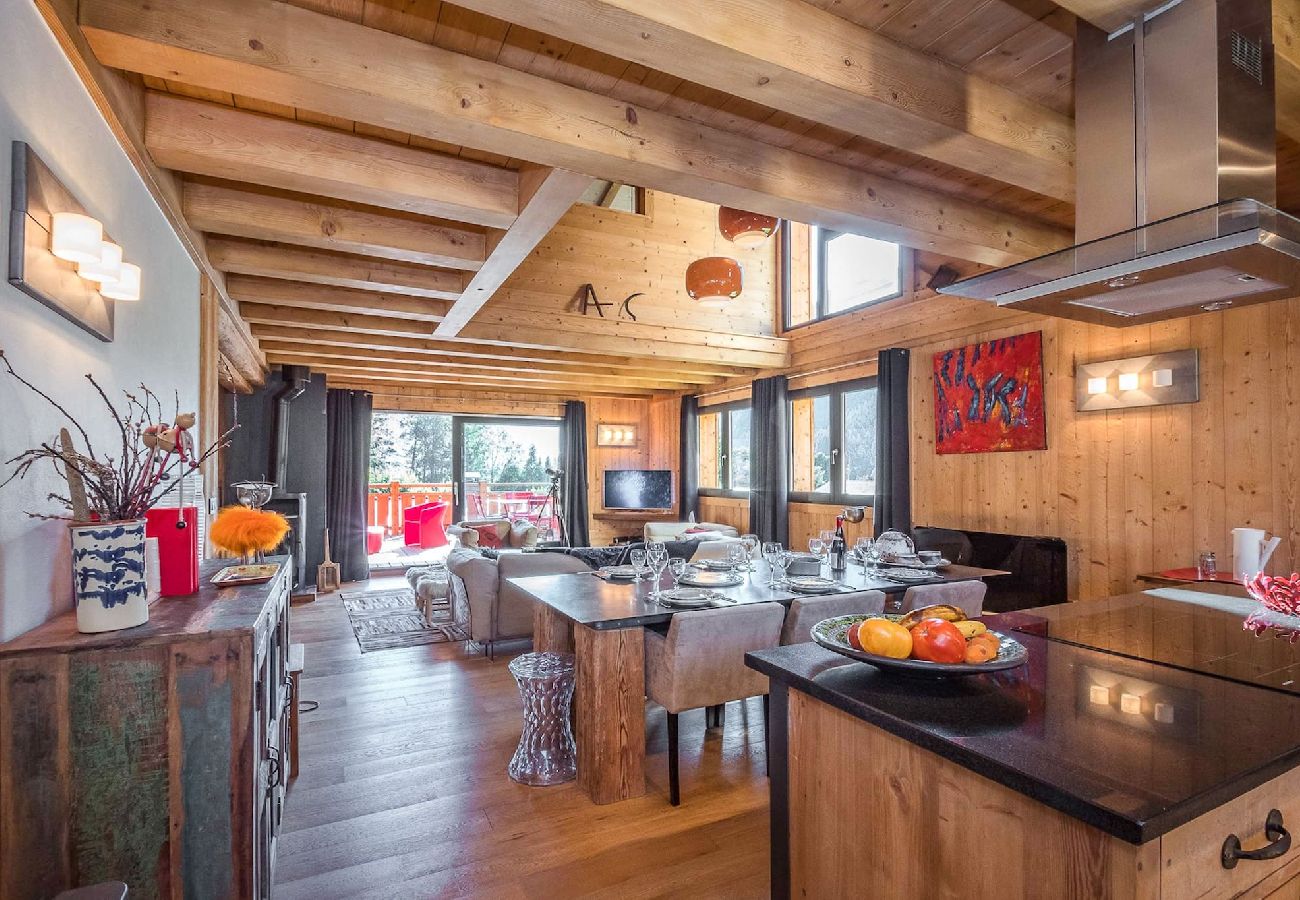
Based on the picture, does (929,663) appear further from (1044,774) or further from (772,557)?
(772,557)

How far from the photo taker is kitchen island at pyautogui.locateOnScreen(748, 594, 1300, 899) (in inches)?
35.8

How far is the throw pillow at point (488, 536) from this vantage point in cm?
662

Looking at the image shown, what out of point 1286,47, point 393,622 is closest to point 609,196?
point 393,622

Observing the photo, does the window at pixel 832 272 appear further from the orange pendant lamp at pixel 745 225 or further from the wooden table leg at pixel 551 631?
the wooden table leg at pixel 551 631

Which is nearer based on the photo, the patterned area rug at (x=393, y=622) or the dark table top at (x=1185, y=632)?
the dark table top at (x=1185, y=632)

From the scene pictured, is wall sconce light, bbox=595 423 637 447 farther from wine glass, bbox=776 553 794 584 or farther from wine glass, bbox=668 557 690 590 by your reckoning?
wine glass, bbox=776 553 794 584

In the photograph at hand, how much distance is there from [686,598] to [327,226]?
2.48 metres

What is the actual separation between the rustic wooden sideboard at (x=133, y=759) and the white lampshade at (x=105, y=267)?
0.82m

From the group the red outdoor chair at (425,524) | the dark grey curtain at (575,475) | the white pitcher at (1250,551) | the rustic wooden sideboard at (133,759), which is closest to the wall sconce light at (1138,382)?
the white pitcher at (1250,551)

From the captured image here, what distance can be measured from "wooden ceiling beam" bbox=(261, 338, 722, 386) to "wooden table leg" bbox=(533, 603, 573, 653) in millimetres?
3679

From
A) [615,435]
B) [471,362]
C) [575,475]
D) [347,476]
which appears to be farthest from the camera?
[615,435]

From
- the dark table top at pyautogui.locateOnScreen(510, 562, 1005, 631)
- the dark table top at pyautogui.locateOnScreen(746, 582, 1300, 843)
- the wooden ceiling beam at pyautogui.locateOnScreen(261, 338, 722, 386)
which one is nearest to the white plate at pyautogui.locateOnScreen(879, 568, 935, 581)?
the dark table top at pyautogui.locateOnScreen(510, 562, 1005, 631)

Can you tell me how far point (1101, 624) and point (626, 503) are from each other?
292 inches

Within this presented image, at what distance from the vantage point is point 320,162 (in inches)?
105
